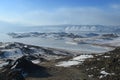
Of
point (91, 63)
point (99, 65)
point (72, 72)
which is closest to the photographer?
point (72, 72)

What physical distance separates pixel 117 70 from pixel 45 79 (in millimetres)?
10114

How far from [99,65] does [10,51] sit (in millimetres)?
48889

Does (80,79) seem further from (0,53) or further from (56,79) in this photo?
(0,53)

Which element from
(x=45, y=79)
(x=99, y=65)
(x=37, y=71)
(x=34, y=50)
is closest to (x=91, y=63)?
(x=99, y=65)

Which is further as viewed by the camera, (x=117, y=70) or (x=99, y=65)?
(x=99, y=65)

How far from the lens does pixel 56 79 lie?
32.1 metres

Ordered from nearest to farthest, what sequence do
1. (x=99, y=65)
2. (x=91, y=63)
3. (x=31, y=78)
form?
(x=31, y=78), (x=99, y=65), (x=91, y=63)

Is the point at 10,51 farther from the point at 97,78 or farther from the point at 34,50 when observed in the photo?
the point at 97,78

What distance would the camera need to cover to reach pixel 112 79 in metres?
30.8

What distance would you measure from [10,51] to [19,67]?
46.0 meters

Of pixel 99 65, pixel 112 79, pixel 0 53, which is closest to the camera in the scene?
pixel 112 79

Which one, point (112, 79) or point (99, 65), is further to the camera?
point (99, 65)

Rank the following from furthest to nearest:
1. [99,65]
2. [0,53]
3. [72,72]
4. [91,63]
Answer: [0,53], [91,63], [99,65], [72,72]

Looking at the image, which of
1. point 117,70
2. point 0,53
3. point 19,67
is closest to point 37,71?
point 19,67
